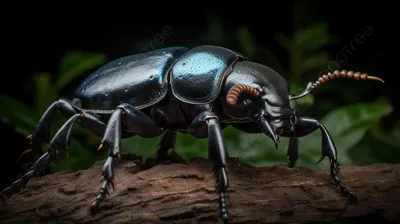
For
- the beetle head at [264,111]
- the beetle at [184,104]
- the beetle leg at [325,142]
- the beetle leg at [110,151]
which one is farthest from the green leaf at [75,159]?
the beetle leg at [325,142]

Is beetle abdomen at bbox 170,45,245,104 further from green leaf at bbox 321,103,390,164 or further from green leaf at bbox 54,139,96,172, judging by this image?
green leaf at bbox 321,103,390,164

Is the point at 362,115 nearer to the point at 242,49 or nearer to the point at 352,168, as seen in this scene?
the point at 352,168

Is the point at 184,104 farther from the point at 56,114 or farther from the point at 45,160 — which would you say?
the point at 56,114

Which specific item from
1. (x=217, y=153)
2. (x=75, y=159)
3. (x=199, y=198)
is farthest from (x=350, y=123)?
(x=75, y=159)

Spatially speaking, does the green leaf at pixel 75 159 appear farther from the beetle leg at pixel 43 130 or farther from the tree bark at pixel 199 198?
the tree bark at pixel 199 198

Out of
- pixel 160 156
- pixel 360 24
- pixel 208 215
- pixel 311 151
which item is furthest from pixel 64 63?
pixel 360 24

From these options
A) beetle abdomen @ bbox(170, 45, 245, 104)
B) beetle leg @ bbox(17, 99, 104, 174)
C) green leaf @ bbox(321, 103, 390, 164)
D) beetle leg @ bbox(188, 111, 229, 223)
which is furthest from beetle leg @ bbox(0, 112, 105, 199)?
green leaf @ bbox(321, 103, 390, 164)
